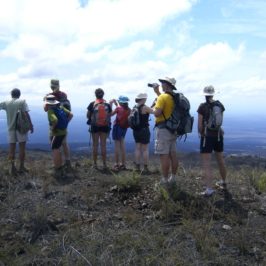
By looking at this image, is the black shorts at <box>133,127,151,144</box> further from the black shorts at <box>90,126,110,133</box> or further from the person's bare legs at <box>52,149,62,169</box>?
the person's bare legs at <box>52,149,62,169</box>

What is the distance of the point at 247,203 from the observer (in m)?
7.84

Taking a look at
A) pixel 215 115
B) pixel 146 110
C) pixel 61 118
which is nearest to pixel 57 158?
pixel 61 118

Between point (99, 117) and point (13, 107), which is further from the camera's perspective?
point (99, 117)

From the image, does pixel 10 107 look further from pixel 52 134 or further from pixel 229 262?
pixel 229 262

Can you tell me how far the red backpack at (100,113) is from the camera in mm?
10164

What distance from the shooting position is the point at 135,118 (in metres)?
9.99

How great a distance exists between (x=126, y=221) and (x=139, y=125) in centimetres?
359

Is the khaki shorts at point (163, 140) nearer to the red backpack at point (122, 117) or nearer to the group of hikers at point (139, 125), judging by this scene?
the group of hikers at point (139, 125)

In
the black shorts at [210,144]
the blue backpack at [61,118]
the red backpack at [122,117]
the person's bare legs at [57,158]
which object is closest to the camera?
the black shorts at [210,144]

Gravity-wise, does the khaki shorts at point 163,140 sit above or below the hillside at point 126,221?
above

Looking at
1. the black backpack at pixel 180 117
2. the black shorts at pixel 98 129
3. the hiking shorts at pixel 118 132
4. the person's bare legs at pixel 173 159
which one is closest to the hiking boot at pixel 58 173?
the black shorts at pixel 98 129

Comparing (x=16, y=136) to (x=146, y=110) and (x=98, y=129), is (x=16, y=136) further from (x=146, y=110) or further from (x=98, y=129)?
(x=146, y=110)

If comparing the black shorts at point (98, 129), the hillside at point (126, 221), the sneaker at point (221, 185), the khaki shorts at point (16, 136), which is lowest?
the hillside at point (126, 221)

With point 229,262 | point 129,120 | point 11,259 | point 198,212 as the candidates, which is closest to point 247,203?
point 198,212
